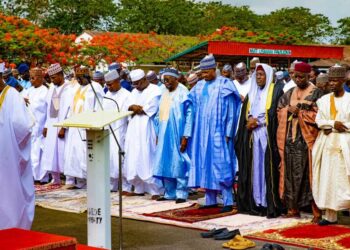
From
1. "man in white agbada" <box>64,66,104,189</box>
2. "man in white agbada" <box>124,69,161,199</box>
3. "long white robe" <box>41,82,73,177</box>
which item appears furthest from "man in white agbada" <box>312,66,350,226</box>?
"long white robe" <box>41,82,73,177</box>

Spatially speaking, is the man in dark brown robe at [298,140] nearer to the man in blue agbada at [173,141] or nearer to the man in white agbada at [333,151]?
the man in white agbada at [333,151]

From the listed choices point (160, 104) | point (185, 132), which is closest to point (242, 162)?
point (185, 132)

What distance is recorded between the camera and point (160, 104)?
447 inches

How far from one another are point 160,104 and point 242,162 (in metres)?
2.03

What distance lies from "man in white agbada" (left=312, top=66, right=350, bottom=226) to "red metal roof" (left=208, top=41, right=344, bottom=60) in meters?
14.3

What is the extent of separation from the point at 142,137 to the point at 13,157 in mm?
4409

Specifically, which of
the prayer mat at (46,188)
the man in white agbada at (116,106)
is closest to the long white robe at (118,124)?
the man in white agbada at (116,106)

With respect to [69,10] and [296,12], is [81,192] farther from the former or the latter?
[296,12]

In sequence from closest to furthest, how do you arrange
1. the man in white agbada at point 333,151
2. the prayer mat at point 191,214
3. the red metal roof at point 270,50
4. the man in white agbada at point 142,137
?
the man in white agbada at point 333,151 → the prayer mat at point 191,214 → the man in white agbada at point 142,137 → the red metal roof at point 270,50

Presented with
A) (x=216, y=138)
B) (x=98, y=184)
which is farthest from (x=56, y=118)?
(x=98, y=184)

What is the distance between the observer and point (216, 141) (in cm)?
998

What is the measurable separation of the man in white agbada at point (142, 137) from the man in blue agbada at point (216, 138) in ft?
5.13

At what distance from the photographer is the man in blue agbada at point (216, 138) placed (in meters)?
9.91

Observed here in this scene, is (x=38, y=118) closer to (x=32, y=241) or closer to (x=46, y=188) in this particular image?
(x=46, y=188)
